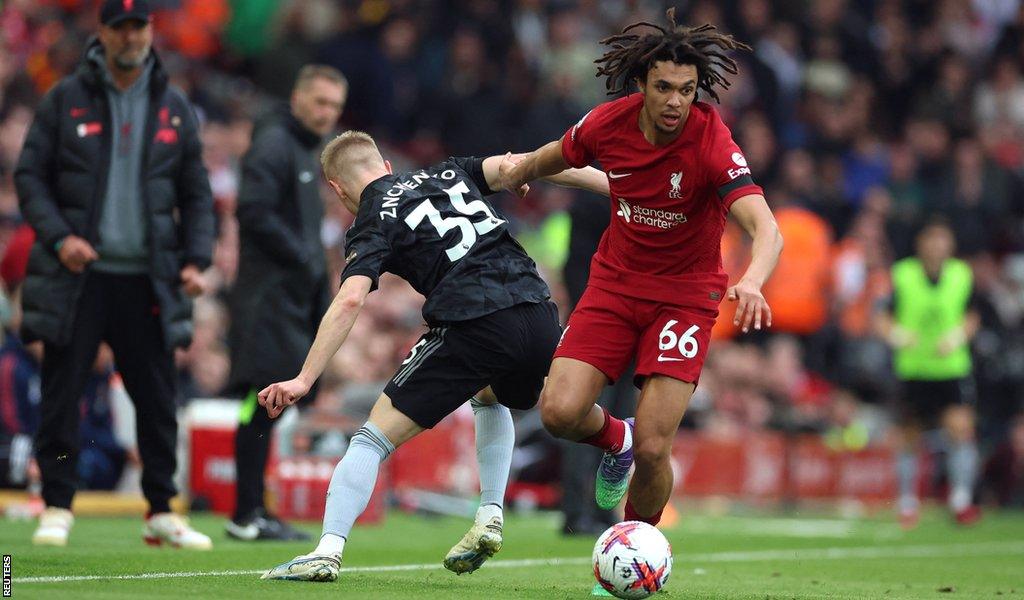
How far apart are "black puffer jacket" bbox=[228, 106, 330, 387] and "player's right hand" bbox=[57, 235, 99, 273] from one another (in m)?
1.40

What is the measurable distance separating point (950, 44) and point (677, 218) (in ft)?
54.1

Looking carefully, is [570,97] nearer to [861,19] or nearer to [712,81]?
[861,19]

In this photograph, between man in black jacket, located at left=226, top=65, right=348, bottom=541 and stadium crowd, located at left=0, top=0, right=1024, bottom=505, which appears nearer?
man in black jacket, located at left=226, top=65, right=348, bottom=541

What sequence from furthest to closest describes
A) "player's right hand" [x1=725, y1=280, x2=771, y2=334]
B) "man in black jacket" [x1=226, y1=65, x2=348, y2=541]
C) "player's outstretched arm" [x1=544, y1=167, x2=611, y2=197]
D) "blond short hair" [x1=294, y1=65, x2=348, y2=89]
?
"blond short hair" [x1=294, y1=65, x2=348, y2=89] → "man in black jacket" [x1=226, y1=65, x2=348, y2=541] → "player's outstretched arm" [x1=544, y1=167, x2=611, y2=197] → "player's right hand" [x1=725, y1=280, x2=771, y2=334]

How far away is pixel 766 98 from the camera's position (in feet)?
68.3

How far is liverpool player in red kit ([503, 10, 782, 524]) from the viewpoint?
7047 millimetres

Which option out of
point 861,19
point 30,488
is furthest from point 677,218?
point 861,19

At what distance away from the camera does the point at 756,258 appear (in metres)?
6.73

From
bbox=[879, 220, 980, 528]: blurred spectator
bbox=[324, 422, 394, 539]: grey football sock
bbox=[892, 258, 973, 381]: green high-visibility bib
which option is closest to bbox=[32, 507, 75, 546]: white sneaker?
bbox=[324, 422, 394, 539]: grey football sock

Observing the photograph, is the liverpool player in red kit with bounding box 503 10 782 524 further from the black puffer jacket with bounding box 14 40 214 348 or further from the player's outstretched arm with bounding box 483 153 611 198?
the black puffer jacket with bounding box 14 40 214 348

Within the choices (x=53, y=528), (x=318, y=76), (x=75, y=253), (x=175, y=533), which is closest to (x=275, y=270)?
(x=318, y=76)

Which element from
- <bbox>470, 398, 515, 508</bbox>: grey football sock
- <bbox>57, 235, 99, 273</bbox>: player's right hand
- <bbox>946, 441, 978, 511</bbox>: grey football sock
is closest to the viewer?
<bbox>470, 398, 515, 508</bbox>: grey football sock

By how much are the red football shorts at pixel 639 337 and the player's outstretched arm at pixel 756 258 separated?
1.61 feet

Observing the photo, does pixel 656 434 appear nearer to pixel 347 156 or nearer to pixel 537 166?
pixel 537 166
